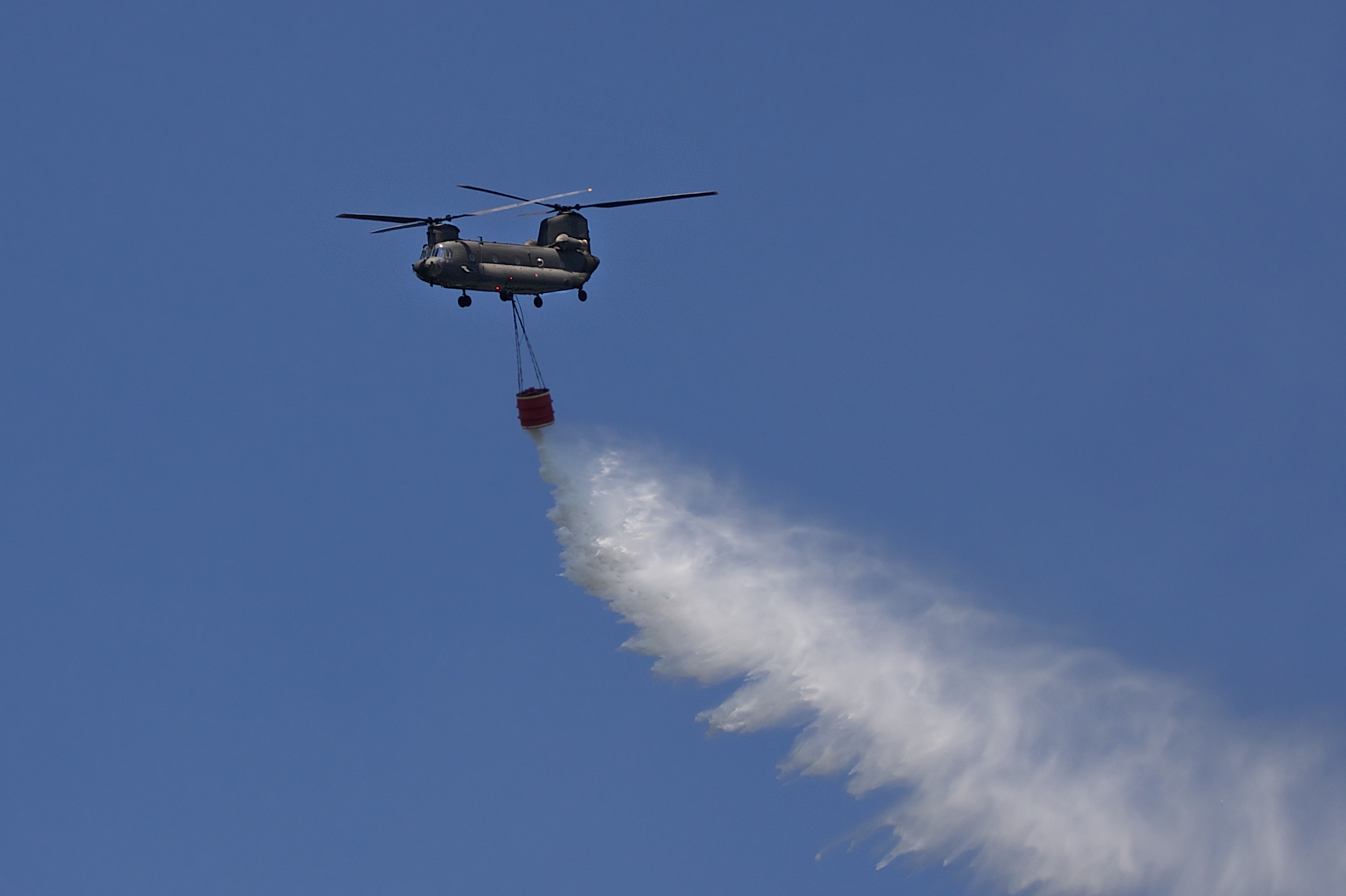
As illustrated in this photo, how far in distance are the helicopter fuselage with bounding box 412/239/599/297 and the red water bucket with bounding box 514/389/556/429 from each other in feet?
11.7

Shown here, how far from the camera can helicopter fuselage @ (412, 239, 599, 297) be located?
65.7 m

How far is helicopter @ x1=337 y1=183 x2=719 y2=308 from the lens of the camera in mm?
65750

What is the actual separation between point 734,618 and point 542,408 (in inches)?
471

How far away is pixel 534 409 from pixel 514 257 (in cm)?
547

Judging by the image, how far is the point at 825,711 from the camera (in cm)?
7375

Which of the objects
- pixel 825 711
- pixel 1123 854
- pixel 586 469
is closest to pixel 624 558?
pixel 586 469

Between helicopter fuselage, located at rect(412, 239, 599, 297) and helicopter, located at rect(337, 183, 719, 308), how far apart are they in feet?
0.06

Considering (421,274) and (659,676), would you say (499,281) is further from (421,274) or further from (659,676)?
(659,676)

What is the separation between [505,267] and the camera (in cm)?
6800

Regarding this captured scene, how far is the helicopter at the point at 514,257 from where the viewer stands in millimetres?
65750

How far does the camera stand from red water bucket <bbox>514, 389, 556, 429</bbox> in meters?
69.6

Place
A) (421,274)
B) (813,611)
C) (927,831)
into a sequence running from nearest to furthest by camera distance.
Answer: (421,274) < (927,831) < (813,611)

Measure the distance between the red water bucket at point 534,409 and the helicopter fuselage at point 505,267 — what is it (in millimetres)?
3571

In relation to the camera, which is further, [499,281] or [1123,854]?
[1123,854]
